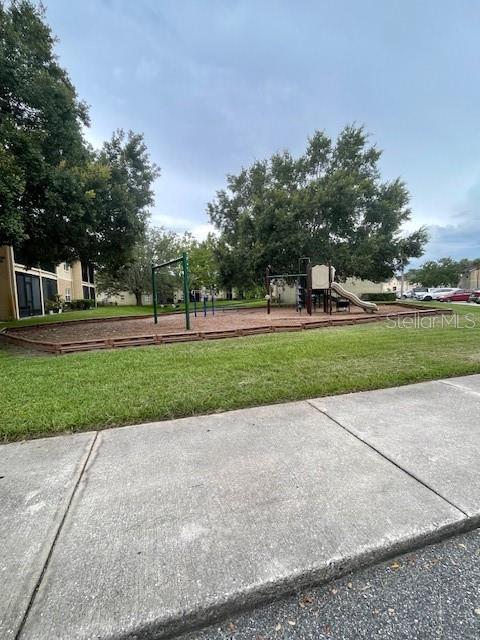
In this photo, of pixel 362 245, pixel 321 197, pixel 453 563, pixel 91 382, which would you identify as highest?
A: pixel 321 197

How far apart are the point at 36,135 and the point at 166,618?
9.62m

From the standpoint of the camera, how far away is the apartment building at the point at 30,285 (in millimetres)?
16109

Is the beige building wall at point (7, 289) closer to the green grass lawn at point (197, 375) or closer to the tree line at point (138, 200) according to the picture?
the tree line at point (138, 200)

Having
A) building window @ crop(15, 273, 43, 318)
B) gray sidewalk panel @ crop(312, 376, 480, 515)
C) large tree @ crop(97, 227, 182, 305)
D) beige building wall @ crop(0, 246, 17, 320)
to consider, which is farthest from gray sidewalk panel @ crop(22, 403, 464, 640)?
large tree @ crop(97, 227, 182, 305)

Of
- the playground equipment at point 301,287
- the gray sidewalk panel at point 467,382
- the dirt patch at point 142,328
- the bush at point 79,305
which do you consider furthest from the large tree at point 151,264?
the gray sidewalk panel at point 467,382

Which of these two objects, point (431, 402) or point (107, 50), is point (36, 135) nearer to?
point (107, 50)

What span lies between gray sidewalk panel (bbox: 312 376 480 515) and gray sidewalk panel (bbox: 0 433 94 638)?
2308 millimetres

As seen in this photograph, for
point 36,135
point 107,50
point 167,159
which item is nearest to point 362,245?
point 167,159

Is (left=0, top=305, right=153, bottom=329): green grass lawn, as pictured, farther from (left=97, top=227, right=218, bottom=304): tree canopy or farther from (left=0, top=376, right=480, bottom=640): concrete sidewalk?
(left=0, top=376, right=480, bottom=640): concrete sidewalk

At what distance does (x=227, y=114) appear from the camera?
1284 centimetres

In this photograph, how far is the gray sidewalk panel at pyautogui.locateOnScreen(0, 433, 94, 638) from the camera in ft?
4.69

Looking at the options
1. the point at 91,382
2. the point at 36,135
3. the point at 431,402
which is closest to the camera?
the point at 431,402

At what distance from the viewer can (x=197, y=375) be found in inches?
183

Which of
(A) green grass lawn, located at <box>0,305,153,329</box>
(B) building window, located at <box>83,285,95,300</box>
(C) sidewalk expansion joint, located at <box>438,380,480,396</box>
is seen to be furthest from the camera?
(B) building window, located at <box>83,285,95,300</box>
